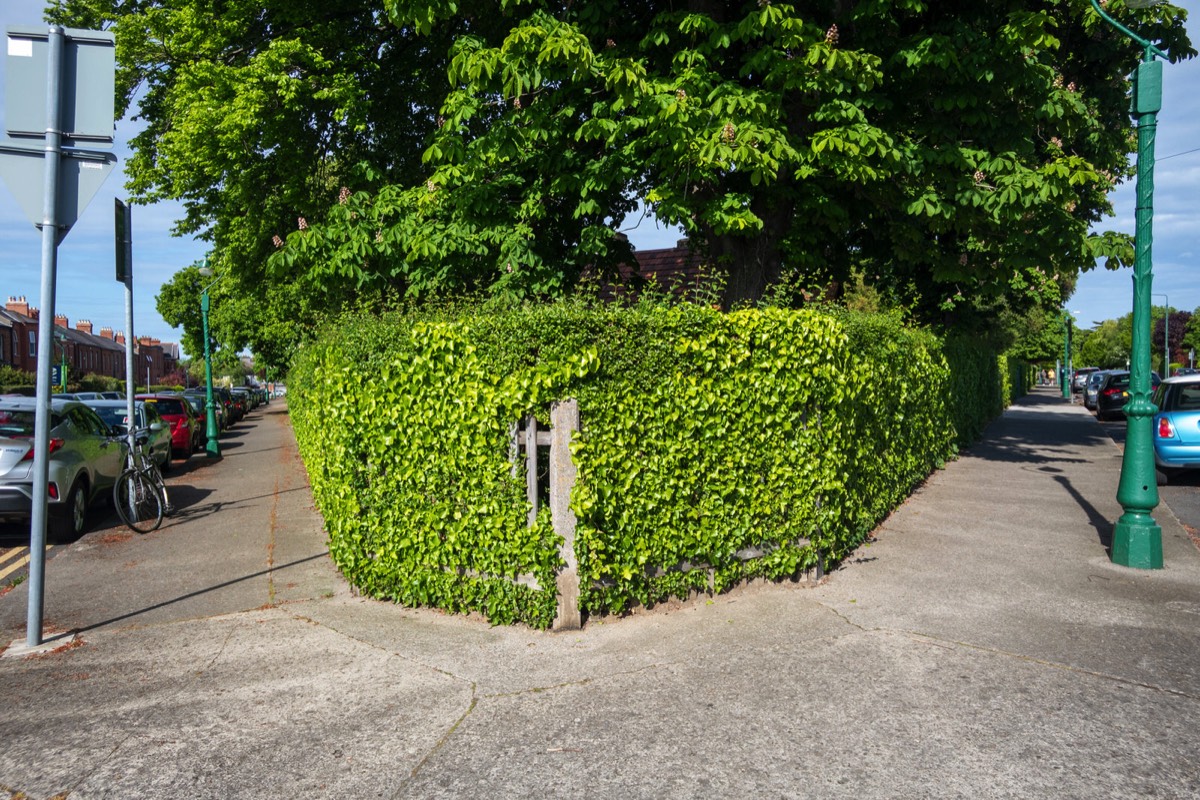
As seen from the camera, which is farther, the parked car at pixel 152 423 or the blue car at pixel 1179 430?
the parked car at pixel 152 423

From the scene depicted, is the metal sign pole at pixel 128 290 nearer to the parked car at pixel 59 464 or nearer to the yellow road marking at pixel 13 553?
the parked car at pixel 59 464

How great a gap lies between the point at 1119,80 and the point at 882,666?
1443 cm

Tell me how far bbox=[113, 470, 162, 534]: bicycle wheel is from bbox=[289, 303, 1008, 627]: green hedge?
4008mm

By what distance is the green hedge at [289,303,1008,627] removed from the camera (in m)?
5.61

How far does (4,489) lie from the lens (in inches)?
352

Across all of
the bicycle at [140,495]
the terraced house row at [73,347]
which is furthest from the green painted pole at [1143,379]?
the terraced house row at [73,347]

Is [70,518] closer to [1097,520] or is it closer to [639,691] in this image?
[639,691]

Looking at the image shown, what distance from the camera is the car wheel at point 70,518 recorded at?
9.45m

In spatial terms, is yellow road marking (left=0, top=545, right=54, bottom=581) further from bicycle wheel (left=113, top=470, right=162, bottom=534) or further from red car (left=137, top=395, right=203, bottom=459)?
red car (left=137, top=395, right=203, bottom=459)

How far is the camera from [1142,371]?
7.20 meters

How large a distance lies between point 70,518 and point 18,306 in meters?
77.1

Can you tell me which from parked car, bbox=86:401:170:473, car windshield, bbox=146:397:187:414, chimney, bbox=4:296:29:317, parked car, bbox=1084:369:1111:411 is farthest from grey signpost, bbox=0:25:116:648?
chimney, bbox=4:296:29:317

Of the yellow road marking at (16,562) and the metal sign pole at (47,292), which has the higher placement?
the metal sign pole at (47,292)

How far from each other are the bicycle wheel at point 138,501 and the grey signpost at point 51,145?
425 cm
